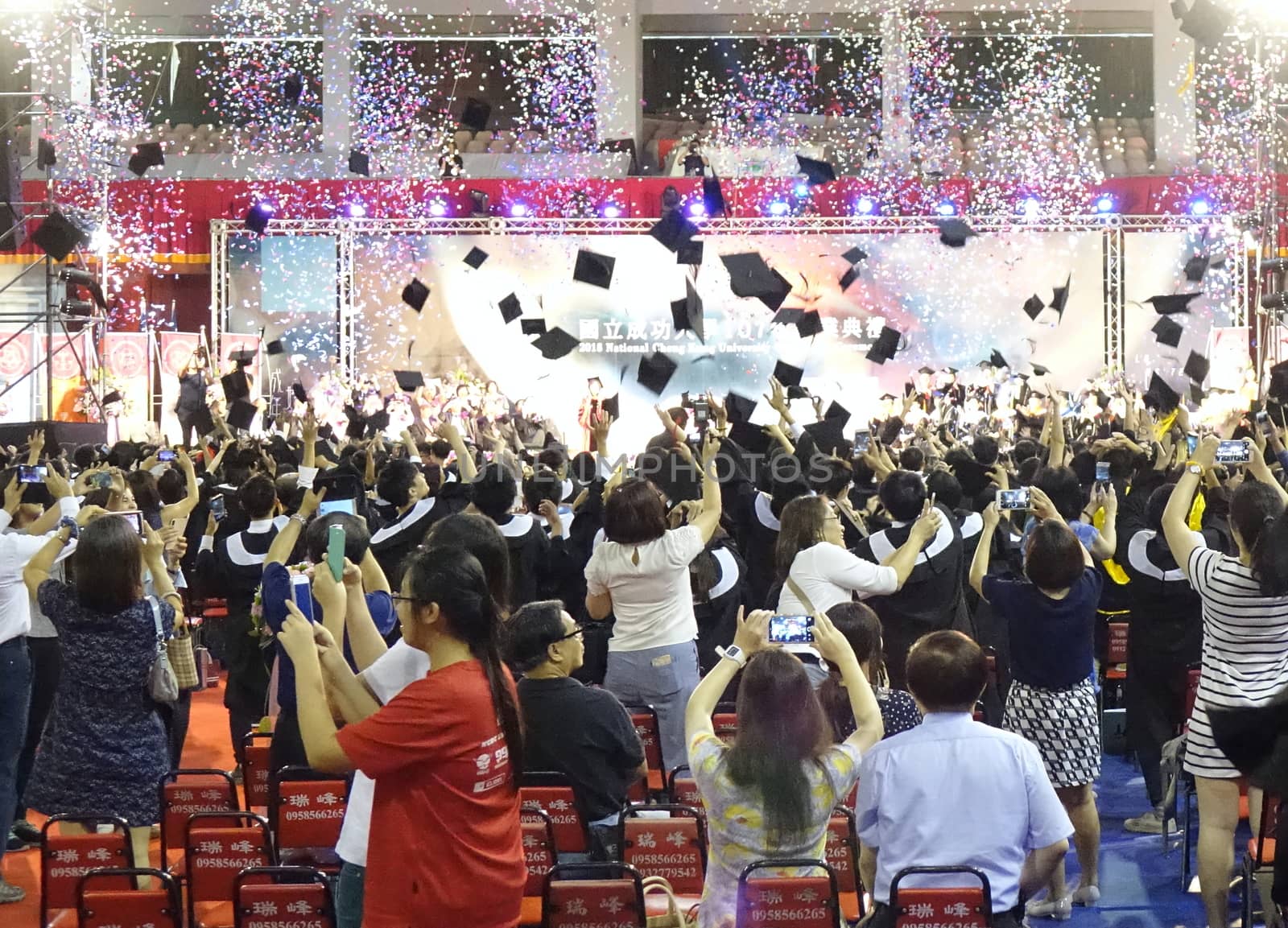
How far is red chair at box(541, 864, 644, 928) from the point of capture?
11.0 feet

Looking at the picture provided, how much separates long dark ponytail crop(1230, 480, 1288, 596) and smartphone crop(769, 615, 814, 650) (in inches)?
45.1

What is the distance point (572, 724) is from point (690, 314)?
13.4 meters

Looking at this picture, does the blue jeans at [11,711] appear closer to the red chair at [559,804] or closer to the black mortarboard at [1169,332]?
the red chair at [559,804]

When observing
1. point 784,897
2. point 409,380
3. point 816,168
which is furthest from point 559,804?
point 816,168

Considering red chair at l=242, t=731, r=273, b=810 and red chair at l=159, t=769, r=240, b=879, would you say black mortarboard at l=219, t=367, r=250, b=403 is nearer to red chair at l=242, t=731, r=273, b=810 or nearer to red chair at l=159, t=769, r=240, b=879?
red chair at l=242, t=731, r=273, b=810

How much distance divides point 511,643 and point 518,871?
1.15 meters

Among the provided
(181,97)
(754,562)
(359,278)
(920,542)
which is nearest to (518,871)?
(920,542)

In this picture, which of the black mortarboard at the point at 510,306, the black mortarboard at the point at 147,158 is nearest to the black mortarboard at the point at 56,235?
the black mortarboard at the point at 147,158

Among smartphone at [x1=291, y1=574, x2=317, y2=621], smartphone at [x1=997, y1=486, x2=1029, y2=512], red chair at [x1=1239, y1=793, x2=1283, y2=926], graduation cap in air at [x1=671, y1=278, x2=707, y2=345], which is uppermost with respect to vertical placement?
graduation cap in air at [x1=671, y1=278, x2=707, y2=345]

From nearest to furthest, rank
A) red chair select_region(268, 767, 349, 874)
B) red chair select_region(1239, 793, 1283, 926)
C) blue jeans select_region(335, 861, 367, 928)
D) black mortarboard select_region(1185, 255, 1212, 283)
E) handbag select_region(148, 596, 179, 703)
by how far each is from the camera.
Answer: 1. blue jeans select_region(335, 861, 367, 928)
2. red chair select_region(1239, 793, 1283, 926)
3. red chair select_region(268, 767, 349, 874)
4. handbag select_region(148, 596, 179, 703)
5. black mortarboard select_region(1185, 255, 1212, 283)

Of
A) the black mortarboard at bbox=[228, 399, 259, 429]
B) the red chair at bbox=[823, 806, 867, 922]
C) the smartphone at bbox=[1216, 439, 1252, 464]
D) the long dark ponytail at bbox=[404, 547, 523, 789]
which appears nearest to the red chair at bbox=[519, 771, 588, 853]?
the red chair at bbox=[823, 806, 867, 922]

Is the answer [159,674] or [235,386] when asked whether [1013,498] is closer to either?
[159,674]

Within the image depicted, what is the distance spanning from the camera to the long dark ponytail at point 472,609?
9.00 feet

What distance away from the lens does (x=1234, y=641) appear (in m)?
4.25
